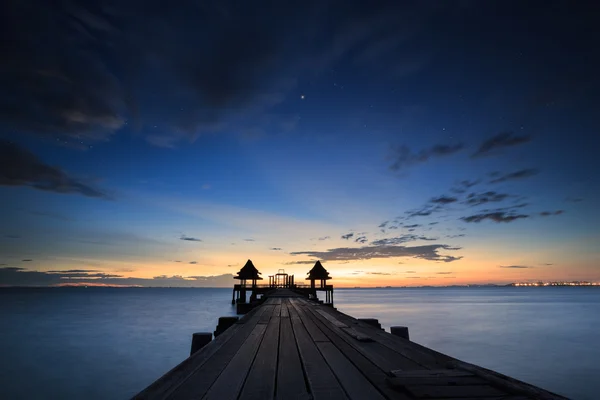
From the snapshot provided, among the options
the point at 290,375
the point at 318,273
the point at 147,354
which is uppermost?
the point at 318,273

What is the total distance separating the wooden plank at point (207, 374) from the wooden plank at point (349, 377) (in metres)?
1.23

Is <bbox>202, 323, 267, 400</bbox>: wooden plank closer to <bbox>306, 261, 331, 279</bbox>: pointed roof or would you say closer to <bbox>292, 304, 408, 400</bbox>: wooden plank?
<bbox>292, 304, 408, 400</bbox>: wooden plank

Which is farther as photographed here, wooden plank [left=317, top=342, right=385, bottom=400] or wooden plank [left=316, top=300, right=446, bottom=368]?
wooden plank [left=316, top=300, right=446, bottom=368]

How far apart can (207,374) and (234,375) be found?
0.29m

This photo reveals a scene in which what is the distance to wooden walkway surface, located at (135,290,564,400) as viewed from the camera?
8.82ft

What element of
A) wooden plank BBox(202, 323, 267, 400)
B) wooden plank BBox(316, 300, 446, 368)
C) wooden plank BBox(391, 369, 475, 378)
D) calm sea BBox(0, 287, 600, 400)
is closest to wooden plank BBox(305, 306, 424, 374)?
wooden plank BBox(316, 300, 446, 368)

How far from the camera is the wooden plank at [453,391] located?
2582mm

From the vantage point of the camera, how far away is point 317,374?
3.29 metres

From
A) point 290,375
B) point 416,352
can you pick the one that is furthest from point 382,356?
point 290,375

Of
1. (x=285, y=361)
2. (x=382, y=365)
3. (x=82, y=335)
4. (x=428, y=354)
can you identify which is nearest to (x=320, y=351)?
(x=285, y=361)

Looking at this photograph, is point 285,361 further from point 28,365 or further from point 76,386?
point 28,365

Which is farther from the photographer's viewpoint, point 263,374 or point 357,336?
point 357,336

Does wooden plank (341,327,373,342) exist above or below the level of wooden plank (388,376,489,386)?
below

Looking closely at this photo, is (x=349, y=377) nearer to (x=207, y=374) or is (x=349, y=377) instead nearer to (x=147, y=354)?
(x=207, y=374)
